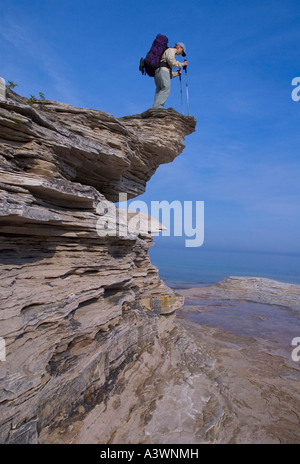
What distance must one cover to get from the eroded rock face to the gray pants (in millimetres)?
4271

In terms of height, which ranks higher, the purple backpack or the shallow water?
the purple backpack

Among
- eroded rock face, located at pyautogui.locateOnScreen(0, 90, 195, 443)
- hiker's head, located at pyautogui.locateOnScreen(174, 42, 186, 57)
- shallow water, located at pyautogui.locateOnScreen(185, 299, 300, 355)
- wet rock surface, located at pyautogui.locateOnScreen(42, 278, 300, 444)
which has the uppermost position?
hiker's head, located at pyautogui.locateOnScreen(174, 42, 186, 57)

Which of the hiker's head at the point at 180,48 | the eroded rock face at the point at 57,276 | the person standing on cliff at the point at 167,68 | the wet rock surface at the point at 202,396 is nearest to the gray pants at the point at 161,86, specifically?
the person standing on cliff at the point at 167,68

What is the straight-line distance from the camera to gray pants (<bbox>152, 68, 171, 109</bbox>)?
14.3m

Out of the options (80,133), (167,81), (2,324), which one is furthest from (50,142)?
(167,81)

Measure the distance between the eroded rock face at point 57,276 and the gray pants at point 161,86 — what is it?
427cm

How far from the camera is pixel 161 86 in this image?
581 inches

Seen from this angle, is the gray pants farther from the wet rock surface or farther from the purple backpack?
the wet rock surface

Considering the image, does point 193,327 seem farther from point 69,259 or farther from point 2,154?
point 2,154

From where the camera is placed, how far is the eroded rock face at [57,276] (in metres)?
6.12

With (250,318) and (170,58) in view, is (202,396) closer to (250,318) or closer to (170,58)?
(250,318)

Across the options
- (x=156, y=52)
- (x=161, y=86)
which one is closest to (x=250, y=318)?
(x=161, y=86)

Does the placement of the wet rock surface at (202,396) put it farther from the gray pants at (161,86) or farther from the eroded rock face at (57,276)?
the gray pants at (161,86)

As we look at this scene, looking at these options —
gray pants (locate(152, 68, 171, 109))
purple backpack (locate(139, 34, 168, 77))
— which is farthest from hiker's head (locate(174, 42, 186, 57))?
gray pants (locate(152, 68, 171, 109))
